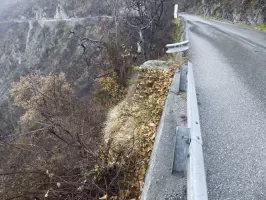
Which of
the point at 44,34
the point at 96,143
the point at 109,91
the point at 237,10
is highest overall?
the point at 237,10

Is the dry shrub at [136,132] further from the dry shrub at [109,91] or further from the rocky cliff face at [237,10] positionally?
the rocky cliff face at [237,10]

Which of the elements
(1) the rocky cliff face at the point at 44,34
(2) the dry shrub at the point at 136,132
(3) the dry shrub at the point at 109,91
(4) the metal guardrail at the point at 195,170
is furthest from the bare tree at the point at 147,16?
(1) the rocky cliff face at the point at 44,34

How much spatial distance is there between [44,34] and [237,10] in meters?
65.2

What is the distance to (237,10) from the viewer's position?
88.0 ft

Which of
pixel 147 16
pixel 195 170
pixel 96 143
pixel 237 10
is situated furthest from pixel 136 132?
pixel 237 10

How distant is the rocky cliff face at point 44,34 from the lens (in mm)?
60469

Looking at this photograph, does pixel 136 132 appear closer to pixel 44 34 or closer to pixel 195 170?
pixel 195 170

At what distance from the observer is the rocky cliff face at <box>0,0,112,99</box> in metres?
60.5

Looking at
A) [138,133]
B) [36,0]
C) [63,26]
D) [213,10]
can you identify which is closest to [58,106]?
[138,133]

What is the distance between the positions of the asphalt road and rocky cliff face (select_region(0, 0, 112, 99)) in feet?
130

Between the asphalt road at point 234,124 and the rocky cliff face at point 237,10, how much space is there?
13.4 m

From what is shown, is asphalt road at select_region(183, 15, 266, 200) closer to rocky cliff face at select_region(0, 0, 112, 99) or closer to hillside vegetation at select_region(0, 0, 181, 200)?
hillside vegetation at select_region(0, 0, 181, 200)

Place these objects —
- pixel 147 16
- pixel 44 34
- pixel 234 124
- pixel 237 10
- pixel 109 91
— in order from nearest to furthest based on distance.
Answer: pixel 234 124
pixel 109 91
pixel 147 16
pixel 237 10
pixel 44 34

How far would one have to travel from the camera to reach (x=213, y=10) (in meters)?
35.7
